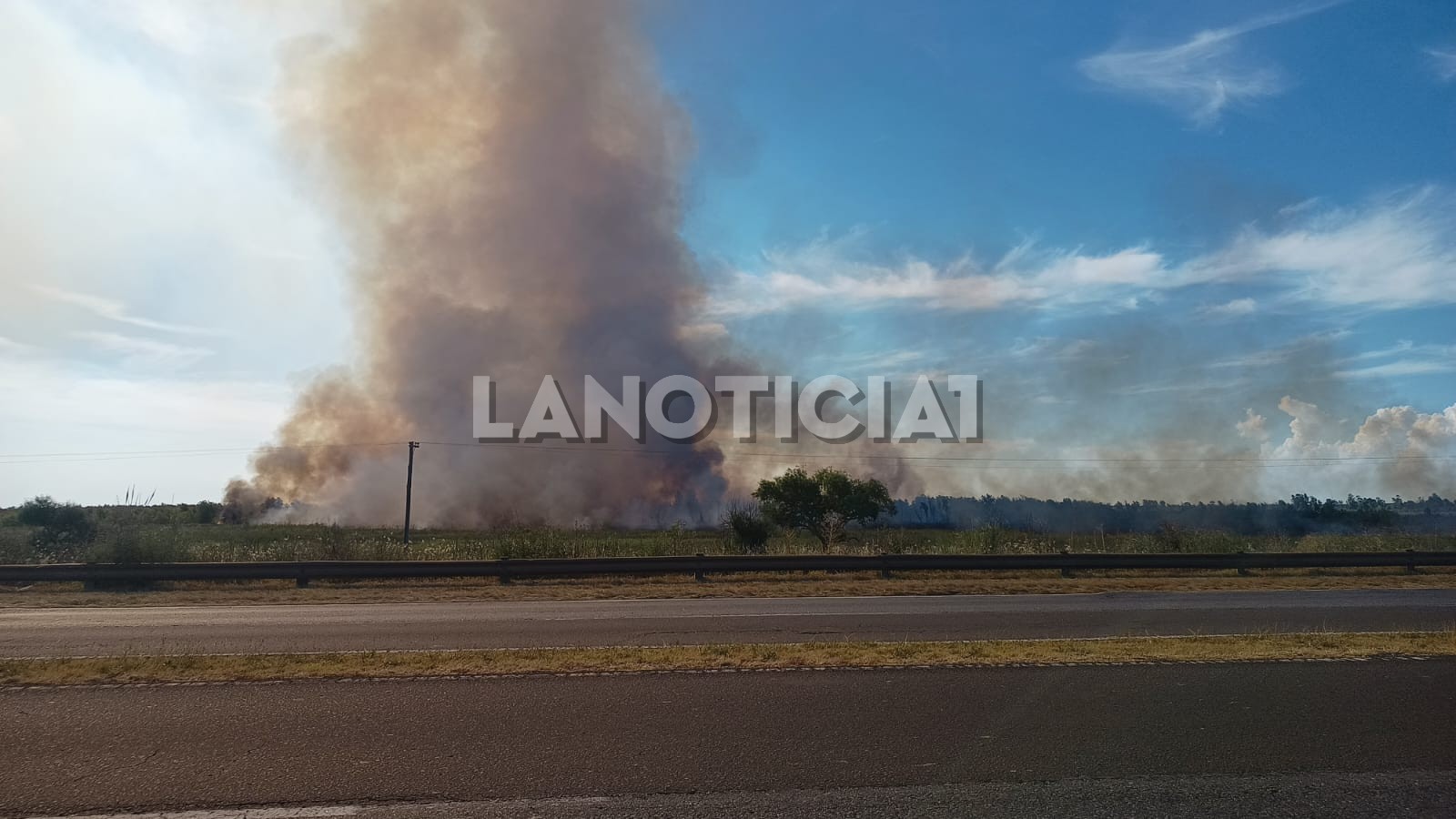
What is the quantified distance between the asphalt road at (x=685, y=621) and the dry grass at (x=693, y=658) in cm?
141

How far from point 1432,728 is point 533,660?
26.1 ft

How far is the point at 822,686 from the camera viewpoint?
8391 mm

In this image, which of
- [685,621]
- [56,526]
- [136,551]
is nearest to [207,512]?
[56,526]

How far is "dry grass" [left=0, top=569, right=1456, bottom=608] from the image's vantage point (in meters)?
19.3

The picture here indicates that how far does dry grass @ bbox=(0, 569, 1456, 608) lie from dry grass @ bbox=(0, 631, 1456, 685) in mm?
8887

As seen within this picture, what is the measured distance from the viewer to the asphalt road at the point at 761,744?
5422 mm

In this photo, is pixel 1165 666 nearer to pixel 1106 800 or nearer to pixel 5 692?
pixel 1106 800

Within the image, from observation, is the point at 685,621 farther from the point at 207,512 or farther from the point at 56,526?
the point at 207,512

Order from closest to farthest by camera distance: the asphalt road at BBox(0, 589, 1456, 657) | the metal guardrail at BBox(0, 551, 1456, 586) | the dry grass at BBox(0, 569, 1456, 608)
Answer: the asphalt road at BBox(0, 589, 1456, 657) < the dry grass at BBox(0, 569, 1456, 608) < the metal guardrail at BBox(0, 551, 1456, 586)

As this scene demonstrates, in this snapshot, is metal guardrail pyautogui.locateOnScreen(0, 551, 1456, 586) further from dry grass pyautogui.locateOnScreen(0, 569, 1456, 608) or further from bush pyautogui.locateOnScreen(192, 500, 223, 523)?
bush pyautogui.locateOnScreen(192, 500, 223, 523)

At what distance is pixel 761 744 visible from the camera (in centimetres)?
652

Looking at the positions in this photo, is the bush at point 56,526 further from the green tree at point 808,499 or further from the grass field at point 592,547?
the green tree at point 808,499

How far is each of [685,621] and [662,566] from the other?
8950 mm

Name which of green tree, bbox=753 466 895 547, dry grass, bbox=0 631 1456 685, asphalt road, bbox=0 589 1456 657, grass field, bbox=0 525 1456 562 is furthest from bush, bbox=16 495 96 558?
green tree, bbox=753 466 895 547
